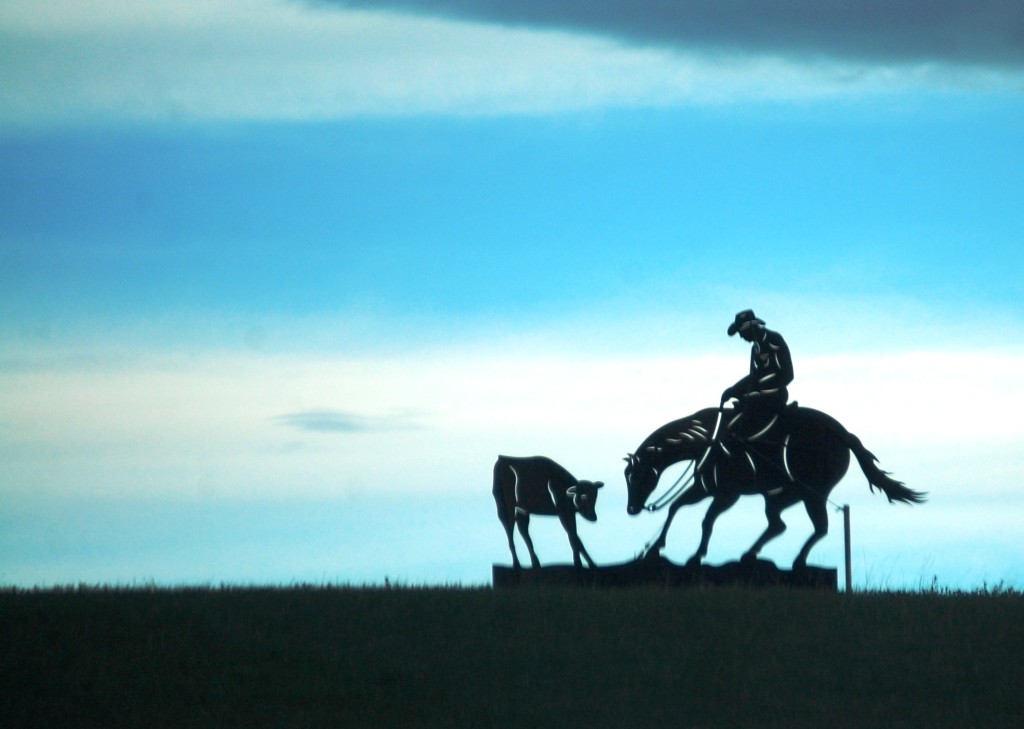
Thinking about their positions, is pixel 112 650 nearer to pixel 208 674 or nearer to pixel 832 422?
pixel 208 674

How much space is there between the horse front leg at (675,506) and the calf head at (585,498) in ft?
3.21

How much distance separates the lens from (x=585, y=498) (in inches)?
787

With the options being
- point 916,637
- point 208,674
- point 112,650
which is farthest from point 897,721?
point 112,650

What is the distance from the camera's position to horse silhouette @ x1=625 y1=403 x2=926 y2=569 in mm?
19500

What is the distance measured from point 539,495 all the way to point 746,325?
370 cm

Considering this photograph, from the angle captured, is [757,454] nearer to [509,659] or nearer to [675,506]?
[675,506]

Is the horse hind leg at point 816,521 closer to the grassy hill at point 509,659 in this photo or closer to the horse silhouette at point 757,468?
the horse silhouette at point 757,468

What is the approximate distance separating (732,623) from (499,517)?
185 inches

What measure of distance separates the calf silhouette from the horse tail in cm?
359

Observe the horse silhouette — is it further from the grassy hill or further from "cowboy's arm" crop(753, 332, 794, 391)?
the grassy hill

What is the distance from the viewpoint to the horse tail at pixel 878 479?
20.2m

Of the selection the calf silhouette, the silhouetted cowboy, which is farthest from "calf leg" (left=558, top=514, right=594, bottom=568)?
the silhouetted cowboy

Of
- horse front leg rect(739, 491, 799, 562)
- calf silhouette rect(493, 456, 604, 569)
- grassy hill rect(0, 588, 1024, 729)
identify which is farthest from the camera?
calf silhouette rect(493, 456, 604, 569)

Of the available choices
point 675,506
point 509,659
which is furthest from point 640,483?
point 509,659
